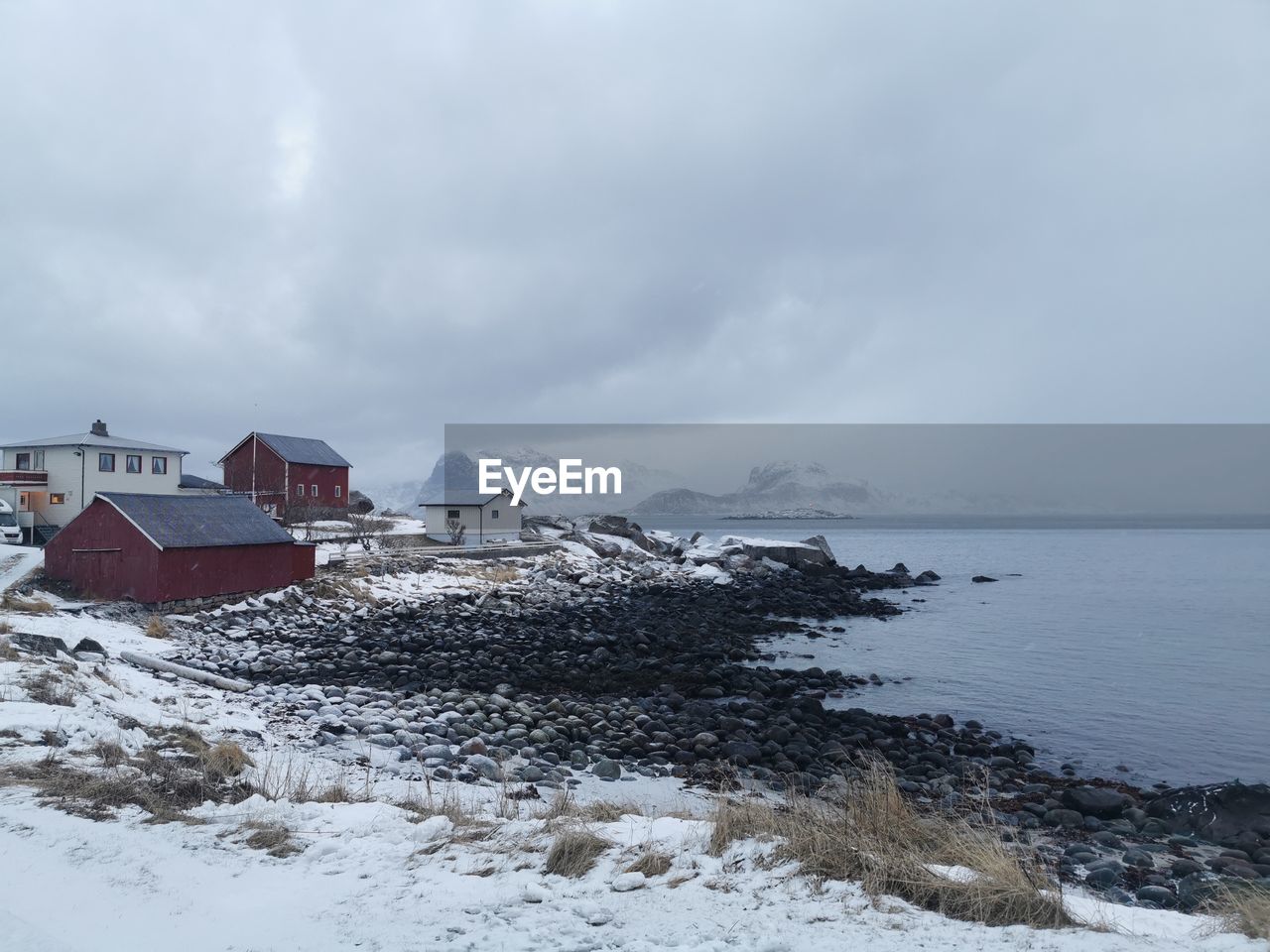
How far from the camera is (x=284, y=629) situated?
74.6 ft

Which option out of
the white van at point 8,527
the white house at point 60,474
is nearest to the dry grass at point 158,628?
the white van at point 8,527

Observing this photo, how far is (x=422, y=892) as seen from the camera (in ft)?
18.6

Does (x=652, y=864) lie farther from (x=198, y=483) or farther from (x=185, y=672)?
(x=198, y=483)

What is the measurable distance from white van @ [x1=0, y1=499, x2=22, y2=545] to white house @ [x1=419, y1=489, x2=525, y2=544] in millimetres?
20534

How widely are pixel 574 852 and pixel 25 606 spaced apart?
19211 mm

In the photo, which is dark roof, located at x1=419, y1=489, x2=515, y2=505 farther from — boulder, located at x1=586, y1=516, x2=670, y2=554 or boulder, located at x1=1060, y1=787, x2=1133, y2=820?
boulder, located at x1=1060, y1=787, x2=1133, y2=820

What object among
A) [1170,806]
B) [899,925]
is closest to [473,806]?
[899,925]

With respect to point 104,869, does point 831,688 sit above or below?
below

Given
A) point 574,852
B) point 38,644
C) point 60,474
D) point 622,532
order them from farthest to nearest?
1. point 622,532
2. point 60,474
3. point 38,644
4. point 574,852

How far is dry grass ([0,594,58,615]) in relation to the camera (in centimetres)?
1859

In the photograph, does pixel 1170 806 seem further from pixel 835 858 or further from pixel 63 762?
pixel 63 762

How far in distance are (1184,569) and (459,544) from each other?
194ft

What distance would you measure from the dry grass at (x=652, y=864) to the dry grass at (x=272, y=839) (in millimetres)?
2836

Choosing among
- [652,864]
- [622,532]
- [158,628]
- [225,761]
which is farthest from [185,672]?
[622,532]
